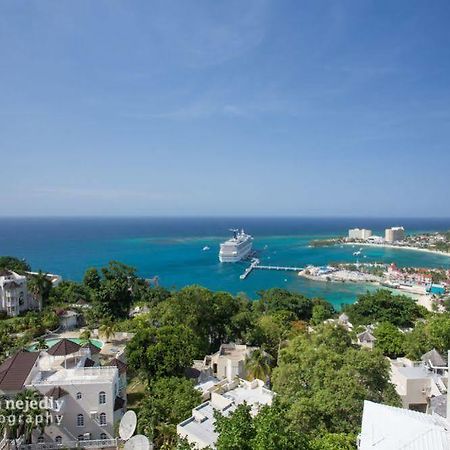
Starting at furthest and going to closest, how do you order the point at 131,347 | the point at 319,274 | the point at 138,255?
the point at 138,255, the point at 319,274, the point at 131,347

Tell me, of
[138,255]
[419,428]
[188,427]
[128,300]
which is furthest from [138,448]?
[138,255]

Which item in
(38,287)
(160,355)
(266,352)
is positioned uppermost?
(38,287)

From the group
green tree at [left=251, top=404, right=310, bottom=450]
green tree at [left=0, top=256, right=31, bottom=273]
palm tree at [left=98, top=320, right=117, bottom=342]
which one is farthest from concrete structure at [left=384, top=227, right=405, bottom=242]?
green tree at [left=251, top=404, right=310, bottom=450]

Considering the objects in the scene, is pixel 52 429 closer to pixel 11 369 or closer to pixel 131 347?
pixel 11 369

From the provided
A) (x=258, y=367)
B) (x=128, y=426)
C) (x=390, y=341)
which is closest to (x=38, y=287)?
(x=258, y=367)

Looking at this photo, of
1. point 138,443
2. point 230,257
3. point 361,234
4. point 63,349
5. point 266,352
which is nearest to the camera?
point 138,443

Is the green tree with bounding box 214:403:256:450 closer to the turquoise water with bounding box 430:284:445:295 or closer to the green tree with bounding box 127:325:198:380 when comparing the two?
the green tree with bounding box 127:325:198:380

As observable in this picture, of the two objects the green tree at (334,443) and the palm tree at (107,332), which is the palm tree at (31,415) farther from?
the palm tree at (107,332)

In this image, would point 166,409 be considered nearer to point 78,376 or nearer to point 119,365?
point 119,365
